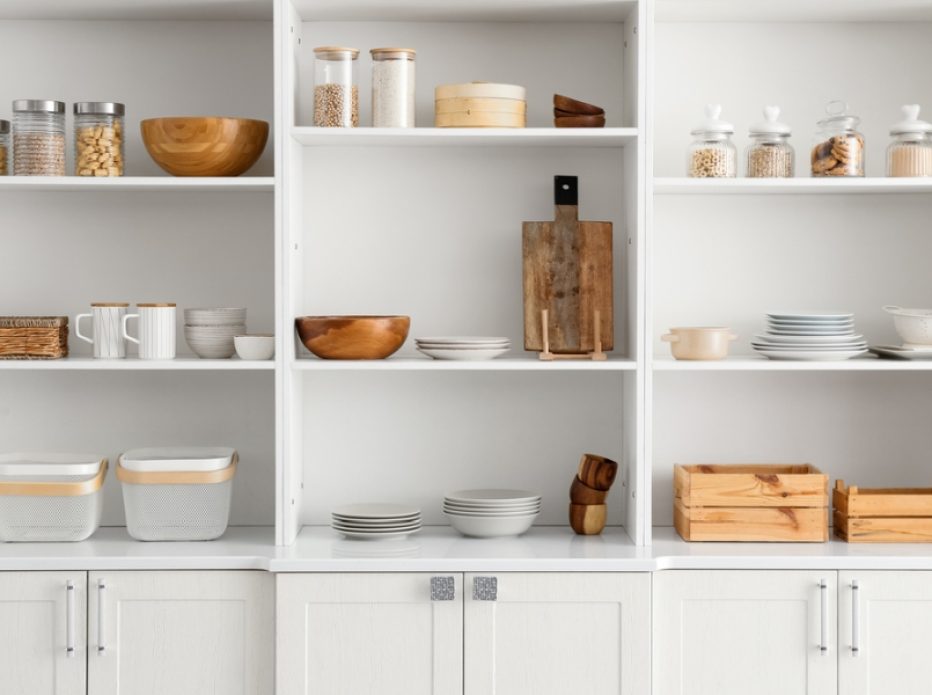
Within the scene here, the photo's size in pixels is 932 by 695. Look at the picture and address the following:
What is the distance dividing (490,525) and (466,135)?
961 millimetres

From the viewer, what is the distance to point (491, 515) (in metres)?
2.67

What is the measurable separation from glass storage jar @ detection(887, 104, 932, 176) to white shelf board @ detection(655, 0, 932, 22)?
1.01 feet

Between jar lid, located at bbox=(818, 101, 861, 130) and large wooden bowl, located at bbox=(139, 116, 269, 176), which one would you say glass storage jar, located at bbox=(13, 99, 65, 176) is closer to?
large wooden bowl, located at bbox=(139, 116, 269, 176)

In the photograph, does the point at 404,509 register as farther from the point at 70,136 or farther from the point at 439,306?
the point at 70,136

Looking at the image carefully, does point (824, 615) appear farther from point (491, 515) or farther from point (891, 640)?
point (491, 515)

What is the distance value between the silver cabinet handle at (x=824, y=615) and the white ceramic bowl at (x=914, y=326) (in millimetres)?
657

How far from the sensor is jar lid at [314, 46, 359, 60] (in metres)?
2.63

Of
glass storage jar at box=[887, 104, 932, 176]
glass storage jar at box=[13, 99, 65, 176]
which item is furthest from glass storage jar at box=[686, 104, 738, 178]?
glass storage jar at box=[13, 99, 65, 176]

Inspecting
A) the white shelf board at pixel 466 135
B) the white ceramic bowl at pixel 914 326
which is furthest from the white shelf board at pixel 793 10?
the white ceramic bowl at pixel 914 326

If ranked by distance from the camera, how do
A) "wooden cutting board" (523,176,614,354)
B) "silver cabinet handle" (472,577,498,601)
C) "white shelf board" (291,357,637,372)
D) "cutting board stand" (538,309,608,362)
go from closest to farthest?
"silver cabinet handle" (472,577,498,601), "white shelf board" (291,357,637,372), "cutting board stand" (538,309,608,362), "wooden cutting board" (523,176,614,354)

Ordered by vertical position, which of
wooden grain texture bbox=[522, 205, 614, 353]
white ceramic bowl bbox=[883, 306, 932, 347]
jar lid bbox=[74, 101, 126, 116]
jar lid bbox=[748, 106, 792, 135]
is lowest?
white ceramic bowl bbox=[883, 306, 932, 347]

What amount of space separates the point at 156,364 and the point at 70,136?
75cm

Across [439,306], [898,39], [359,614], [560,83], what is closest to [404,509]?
[359,614]

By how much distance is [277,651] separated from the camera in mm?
2453
